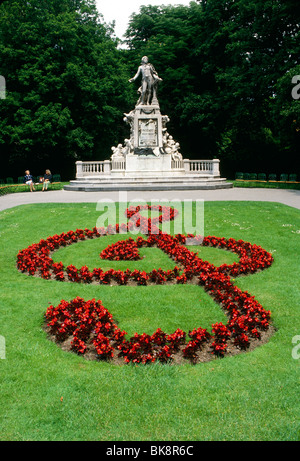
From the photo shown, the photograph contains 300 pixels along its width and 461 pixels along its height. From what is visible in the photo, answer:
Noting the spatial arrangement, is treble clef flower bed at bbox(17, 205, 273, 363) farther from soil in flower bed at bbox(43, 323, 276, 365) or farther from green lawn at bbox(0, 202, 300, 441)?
green lawn at bbox(0, 202, 300, 441)

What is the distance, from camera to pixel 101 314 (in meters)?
5.73

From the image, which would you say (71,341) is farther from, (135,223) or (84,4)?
(84,4)

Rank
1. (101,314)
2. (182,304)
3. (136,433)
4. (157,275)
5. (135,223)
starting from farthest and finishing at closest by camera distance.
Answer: (135,223) → (157,275) → (182,304) → (101,314) → (136,433)

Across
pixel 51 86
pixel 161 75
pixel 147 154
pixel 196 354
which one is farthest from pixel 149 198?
pixel 161 75

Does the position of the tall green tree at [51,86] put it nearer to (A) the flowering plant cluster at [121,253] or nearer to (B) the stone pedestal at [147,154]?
(B) the stone pedestal at [147,154]

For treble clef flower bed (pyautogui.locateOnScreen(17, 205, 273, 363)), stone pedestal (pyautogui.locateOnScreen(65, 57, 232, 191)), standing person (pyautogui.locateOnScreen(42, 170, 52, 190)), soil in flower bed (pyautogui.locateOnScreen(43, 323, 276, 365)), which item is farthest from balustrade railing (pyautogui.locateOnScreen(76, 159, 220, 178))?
soil in flower bed (pyautogui.locateOnScreen(43, 323, 276, 365))

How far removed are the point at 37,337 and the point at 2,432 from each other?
188cm

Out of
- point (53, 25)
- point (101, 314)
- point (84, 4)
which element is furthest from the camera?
point (84, 4)

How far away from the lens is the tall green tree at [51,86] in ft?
106

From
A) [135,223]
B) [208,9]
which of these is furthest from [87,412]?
[208,9]

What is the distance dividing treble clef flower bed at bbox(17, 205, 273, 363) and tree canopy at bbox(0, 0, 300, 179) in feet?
57.9

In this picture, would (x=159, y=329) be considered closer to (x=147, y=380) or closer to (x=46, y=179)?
(x=147, y=380)

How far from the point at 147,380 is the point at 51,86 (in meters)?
32.8

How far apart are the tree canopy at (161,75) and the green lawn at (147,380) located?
20.2 metres
